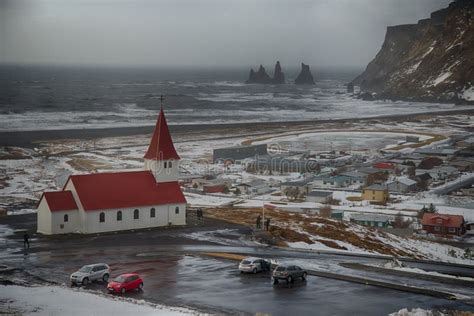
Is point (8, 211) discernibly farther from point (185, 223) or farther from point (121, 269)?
point (121, 269)

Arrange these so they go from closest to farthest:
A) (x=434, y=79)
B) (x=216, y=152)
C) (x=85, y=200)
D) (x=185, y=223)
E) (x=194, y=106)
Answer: (x=85, y=200), (x=185, y=223), (x=216, y=152), (x=194, y=106), (x=434, y=79)

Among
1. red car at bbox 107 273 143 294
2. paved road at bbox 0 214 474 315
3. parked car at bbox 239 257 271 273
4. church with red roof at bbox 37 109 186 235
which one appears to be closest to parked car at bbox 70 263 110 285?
paved road at bbox 0 214 474 315

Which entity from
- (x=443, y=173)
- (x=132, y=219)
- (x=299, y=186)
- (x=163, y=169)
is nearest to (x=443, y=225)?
(x=299, y=186)

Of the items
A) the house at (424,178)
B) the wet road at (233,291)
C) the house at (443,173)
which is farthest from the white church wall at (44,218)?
the house at (443,173)

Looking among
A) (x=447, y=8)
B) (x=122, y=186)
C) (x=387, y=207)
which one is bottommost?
(x=387, y=207)

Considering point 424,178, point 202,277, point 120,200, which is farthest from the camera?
point 424,178

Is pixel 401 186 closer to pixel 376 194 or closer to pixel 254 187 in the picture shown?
pixel 376 194

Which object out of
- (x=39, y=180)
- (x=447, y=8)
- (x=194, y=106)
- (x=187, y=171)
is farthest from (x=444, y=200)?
(x=447, y=8)
